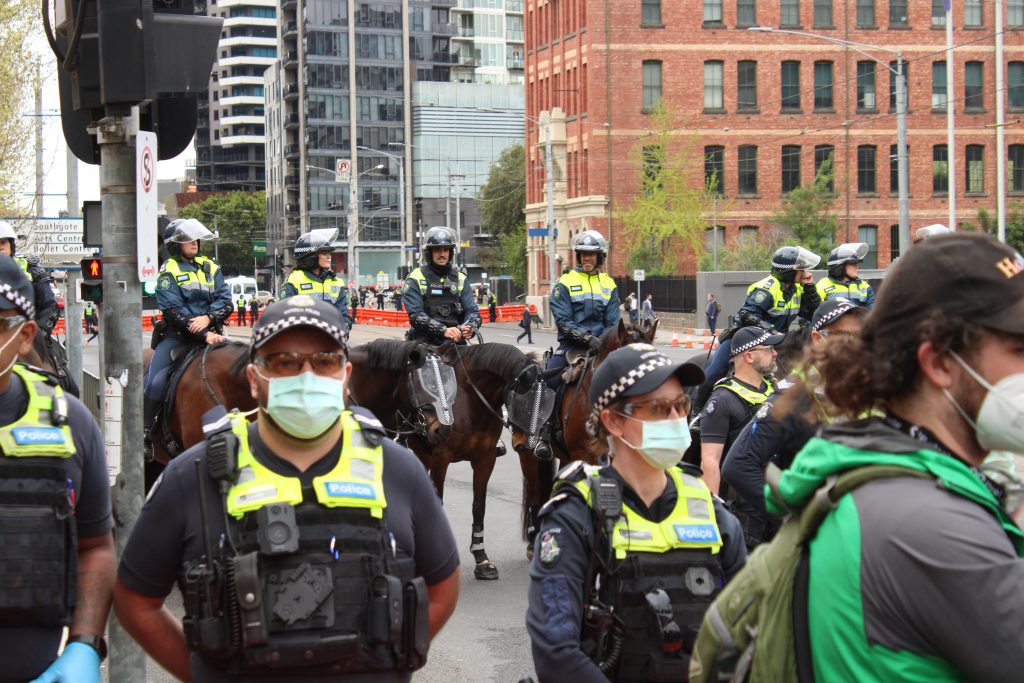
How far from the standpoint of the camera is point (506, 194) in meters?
109

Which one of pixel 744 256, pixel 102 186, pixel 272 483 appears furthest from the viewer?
pixel 744 256

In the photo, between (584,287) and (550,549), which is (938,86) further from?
(550,549)

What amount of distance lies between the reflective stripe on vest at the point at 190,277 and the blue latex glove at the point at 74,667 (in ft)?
26.6

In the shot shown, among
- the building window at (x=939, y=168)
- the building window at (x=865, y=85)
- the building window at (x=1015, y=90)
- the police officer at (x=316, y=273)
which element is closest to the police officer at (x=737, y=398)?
the police officer at (x=316, y=273)

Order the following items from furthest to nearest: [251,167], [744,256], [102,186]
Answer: [251,167] < [744,256] < [102,186]

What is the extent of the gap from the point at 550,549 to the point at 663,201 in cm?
6192

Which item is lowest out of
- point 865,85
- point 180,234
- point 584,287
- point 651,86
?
point 584,287

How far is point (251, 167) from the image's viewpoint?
6673 inches

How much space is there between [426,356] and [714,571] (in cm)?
753

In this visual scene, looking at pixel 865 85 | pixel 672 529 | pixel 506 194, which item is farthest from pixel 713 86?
pixel 672 529

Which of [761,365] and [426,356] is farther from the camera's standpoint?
[426,356]

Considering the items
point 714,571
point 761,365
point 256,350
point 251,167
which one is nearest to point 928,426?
point 714,571

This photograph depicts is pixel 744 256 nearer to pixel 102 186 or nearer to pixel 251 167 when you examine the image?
pixel 102 186

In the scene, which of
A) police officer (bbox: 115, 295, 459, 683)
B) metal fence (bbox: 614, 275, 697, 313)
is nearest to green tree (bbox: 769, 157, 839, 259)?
metal fence (bbox: 614, 275, 697, 313)
